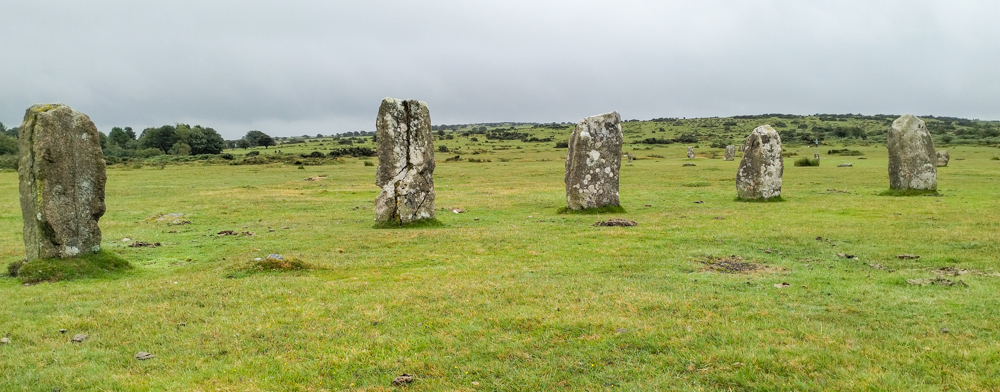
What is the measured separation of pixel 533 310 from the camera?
28.3 feet

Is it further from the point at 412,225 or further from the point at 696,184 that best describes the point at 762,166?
the point at 412,225

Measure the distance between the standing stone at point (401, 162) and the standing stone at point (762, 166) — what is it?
13886 mm

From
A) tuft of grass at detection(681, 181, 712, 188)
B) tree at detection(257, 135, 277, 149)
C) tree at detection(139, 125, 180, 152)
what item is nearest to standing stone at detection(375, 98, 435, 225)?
tuft of grass at detection(681, 181, 712, 188)

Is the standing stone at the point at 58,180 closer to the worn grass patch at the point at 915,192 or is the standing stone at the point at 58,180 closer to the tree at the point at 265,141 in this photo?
the worn grass patch at the point at 915,192

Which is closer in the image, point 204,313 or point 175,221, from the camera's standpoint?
point 204,313

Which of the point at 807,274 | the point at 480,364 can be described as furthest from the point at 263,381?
the point at 807,274

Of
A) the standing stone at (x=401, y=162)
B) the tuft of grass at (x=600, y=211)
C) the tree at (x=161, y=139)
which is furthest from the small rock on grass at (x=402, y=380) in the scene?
the tree at (x=161, y=139)

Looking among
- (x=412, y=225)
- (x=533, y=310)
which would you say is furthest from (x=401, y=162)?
(x=533, y=310)

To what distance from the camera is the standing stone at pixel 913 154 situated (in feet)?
80.6

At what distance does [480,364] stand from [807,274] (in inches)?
282

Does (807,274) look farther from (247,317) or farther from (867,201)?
(867,201)

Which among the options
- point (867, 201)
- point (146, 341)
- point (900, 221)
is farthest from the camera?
point (867, 201)

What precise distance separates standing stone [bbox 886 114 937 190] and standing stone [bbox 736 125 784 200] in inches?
205

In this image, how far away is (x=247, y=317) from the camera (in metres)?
8.64
